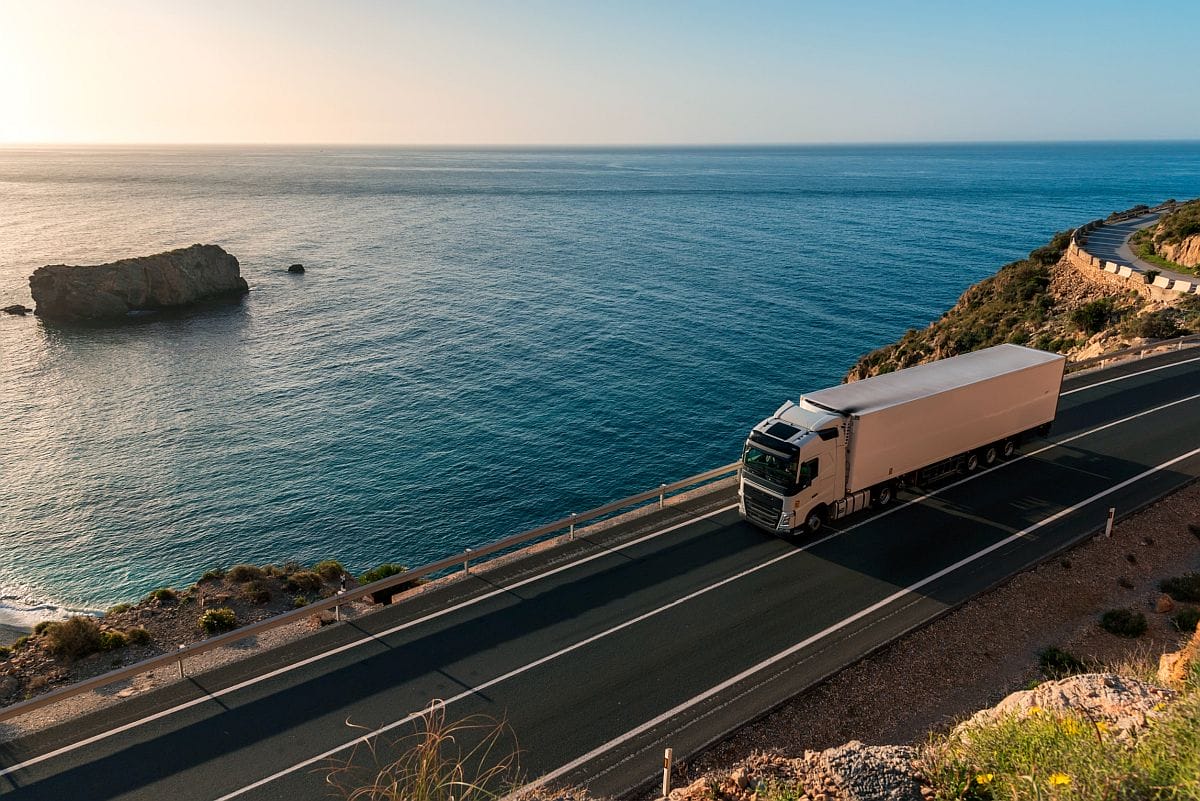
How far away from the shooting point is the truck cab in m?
20.5

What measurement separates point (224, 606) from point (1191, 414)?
3957 centimetres

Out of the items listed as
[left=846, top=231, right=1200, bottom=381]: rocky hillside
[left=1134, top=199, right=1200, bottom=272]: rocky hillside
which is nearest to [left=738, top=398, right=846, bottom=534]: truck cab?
[left=846, top=231, right=1200, bottom=381]: rocky hillside

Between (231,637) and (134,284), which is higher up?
(134,284)

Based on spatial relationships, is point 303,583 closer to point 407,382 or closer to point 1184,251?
point 407,382

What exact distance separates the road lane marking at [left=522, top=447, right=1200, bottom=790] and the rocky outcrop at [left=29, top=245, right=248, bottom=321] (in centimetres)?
8807

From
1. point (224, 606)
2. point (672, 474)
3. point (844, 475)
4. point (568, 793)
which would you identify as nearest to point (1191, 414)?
point (844, 475)

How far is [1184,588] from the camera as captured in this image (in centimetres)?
1836

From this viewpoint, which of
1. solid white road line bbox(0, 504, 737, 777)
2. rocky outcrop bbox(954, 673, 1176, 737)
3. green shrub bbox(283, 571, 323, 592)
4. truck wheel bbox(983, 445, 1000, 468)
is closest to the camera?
rocky outcrop bbox(954, 673, 1176, 737)

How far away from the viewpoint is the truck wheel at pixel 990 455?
2578 centimetres

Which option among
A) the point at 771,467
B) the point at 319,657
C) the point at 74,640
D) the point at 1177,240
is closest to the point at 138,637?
the point at 74,640

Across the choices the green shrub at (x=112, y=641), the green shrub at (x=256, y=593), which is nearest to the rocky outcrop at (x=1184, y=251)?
the green shrub at (x=256, y=593)

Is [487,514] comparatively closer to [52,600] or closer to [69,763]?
[52,600]

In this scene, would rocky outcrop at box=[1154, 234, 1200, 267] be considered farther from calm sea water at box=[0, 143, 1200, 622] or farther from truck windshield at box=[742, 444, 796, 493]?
truck windshield at box=[742, 444, 796, 493]

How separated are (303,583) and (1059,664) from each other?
22190 millimetres
